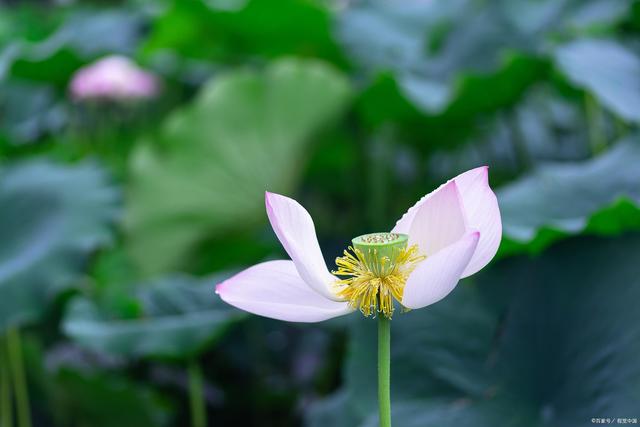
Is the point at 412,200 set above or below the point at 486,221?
above

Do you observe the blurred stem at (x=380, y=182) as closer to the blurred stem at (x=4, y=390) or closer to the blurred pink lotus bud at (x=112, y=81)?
the blurred pink lotus bud at (x=112, y=81)

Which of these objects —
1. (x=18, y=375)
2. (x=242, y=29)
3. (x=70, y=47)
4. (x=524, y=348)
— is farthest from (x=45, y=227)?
(x=524, y=348)

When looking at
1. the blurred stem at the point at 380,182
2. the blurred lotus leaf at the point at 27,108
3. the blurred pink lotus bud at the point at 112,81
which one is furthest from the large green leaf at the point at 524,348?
the blurred lotus leaf at the point at 27,108

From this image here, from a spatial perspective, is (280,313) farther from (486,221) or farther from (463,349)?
(463,349)

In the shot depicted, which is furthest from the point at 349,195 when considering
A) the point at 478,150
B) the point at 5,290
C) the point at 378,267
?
the point at 378,267

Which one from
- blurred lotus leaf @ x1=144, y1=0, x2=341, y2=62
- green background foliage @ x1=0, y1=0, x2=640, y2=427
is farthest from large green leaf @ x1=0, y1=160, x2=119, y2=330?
blurred lotus leaf @ x1=144, y1=0, x2=341, y2=62
